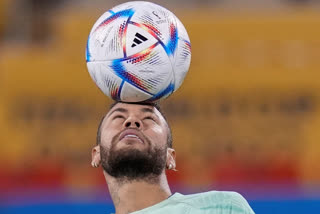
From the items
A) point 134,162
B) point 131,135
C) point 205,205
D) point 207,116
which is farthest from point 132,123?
point 207,116

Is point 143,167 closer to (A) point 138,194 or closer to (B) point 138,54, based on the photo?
(A) point 138,194

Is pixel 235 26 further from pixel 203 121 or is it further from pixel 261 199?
pixel 261 199

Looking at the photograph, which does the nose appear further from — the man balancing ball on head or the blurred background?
the blurred background

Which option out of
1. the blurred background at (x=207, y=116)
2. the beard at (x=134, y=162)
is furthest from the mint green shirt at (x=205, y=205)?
the blurred background at (x=207, y=116)

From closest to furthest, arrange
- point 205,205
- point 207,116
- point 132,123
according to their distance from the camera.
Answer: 1. point 205,205
2. point 132,123
3. point 207,116

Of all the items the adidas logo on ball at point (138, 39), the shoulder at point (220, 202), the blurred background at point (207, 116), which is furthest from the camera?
the blurred background at point (207, 116)

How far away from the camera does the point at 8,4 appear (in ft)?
28.9

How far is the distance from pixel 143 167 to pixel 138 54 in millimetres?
456

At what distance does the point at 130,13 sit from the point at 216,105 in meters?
3.59

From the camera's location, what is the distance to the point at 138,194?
12.3 ft

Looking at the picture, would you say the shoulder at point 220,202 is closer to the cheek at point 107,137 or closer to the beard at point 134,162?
the beard at point 134,162

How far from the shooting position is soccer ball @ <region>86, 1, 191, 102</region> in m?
3.71

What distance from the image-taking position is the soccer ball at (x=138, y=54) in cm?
371

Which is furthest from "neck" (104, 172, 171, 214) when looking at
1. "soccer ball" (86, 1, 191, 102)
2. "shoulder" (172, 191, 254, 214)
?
"soccer ball" (86, 1, 191, 102)
